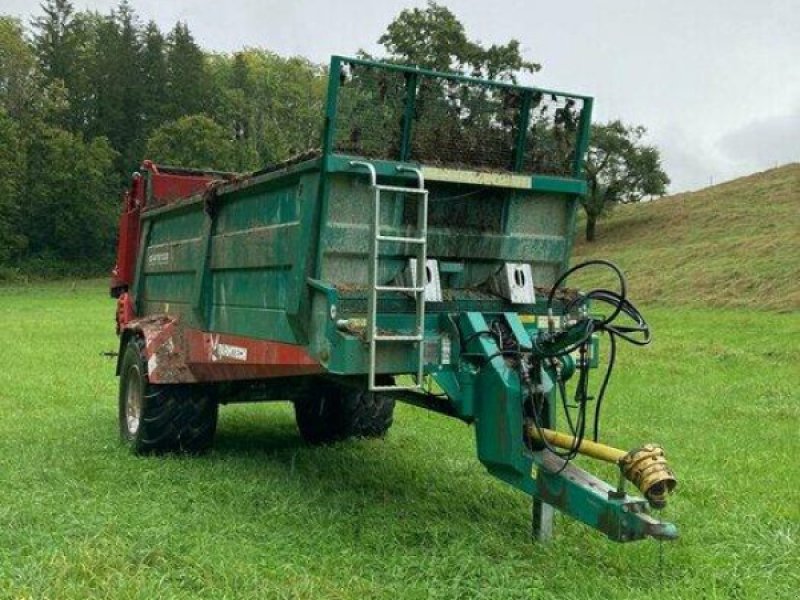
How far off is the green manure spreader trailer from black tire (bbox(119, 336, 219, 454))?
0.52m

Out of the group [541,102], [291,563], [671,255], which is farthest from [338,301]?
[671,255]

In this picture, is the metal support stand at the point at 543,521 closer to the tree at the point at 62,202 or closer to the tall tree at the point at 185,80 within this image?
the tree at the point at 62,202

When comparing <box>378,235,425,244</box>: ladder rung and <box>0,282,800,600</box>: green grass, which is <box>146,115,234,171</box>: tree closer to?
<box>0,282,800,600</box>: green grass

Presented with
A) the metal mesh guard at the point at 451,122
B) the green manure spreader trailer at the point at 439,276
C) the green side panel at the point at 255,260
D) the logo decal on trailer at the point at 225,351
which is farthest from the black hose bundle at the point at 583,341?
the logo decal on trailer at the point at 225,351

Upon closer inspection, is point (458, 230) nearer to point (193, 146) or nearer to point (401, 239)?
point (401, 239)

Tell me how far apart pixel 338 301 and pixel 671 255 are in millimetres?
31245

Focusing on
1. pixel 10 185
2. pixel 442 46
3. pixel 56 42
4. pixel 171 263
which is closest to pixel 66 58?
pixel 56 42

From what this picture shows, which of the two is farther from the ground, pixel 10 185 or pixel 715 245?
pixel 10 185

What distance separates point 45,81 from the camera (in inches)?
2509

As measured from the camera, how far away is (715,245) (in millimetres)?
34562

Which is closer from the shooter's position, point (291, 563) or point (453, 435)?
point (291, 563)

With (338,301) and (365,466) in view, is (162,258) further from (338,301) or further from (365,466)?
(338,301)

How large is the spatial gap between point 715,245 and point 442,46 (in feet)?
62.5

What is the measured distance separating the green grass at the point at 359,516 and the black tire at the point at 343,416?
0.20m
